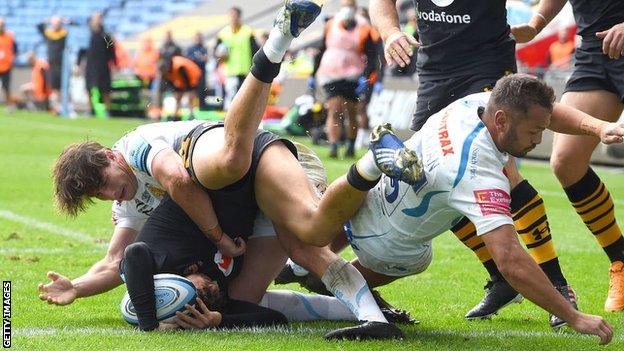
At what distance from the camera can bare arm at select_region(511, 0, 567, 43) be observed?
637 cm

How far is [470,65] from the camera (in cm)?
585

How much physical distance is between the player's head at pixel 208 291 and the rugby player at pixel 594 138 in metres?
1.93

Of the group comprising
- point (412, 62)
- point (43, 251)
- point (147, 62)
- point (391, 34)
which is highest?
point (391, 34)

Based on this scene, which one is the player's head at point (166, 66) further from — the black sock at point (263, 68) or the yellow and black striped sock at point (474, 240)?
the black sock at point (263, 68)

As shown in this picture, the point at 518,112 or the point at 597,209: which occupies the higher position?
the point at 518,112

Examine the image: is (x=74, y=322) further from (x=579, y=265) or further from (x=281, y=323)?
(x=579, y=265)

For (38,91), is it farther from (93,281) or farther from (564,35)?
(93,281)

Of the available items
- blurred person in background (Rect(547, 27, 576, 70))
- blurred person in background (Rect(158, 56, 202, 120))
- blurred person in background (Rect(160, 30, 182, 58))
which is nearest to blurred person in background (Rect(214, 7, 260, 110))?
blurred person in background (Rect(158, 56, 202, 120))

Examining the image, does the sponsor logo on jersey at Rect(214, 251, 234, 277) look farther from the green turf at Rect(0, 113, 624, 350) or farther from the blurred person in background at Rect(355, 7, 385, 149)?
the blurred person in background at Rect(355, 7, 385, 149)

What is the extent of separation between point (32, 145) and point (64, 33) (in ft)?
38.3

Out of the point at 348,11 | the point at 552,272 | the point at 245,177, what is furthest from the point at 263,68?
the point at 348,11

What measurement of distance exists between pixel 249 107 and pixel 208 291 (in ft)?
2.85

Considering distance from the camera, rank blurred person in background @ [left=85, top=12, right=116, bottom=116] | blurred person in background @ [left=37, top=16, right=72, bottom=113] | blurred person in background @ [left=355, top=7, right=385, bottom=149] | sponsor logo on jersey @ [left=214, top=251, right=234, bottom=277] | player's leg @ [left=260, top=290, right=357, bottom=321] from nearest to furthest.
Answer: sponsor logo on jersey @ [left=214, top=251, right=234, bottom=277], player's leg @ [left=260, top=290, right=357, bottom=321], blurred person in background @ [left=355, top=7, right=385, bottom=149], blurred person in background @ [left=85, top=12, right=116, bottom=116], blurred person in background @ [left=37, top=16, right=72, bottom=113]

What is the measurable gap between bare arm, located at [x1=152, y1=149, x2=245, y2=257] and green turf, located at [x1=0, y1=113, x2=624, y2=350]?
485 mm
